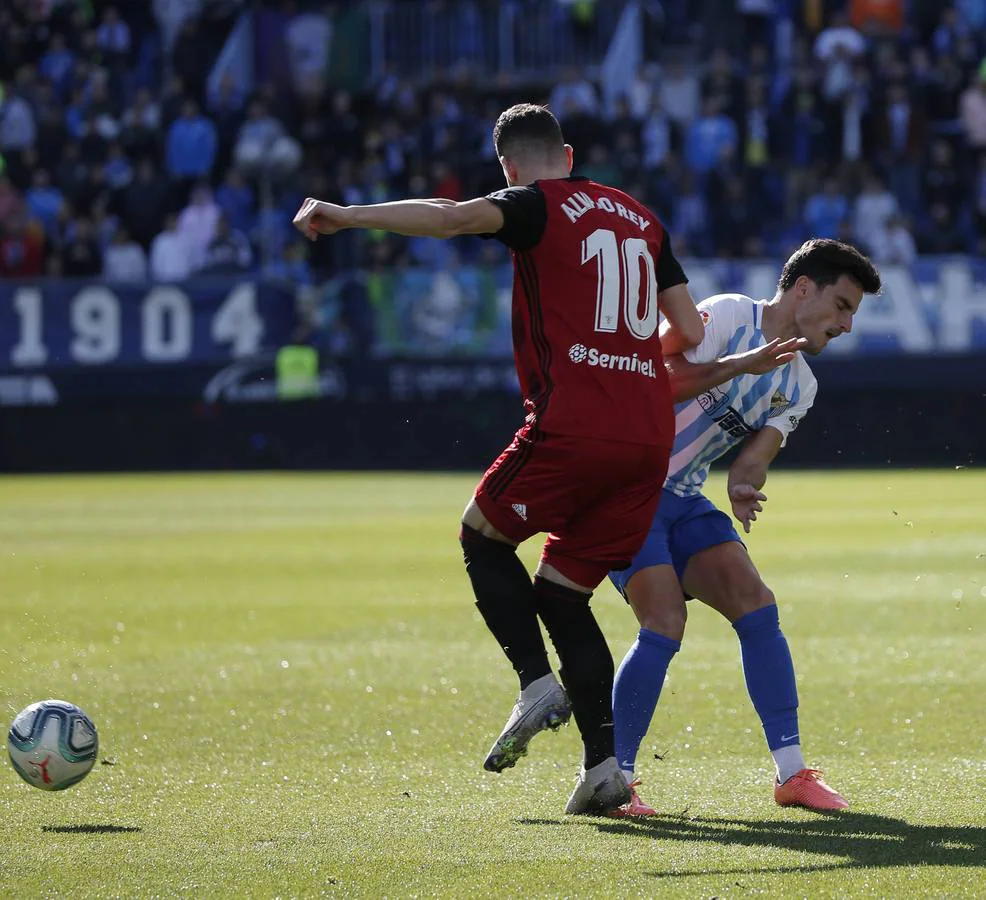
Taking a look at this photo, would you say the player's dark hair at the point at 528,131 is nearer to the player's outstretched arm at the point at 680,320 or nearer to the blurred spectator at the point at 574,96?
Answer: the player's outstretched arm at the point at 680,320

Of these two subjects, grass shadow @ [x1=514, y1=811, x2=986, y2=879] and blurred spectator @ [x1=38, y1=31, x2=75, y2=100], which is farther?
blurred spectator @ [x1=38, y1=31, x2=75, y2=100]

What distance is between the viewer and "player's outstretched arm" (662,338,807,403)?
17.3 ft

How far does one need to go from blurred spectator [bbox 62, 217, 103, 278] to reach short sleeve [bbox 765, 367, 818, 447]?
19.2 m

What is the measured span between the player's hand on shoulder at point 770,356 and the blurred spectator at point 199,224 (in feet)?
62.3

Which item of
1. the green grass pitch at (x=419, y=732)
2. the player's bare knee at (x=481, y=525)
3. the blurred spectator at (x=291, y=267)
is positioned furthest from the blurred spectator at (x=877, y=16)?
the player's bare knee at (x=481, y=525)

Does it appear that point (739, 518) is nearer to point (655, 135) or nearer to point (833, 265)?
point (833, 265)

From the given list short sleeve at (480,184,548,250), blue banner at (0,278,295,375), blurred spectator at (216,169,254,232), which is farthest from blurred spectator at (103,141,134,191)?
short sleeve at (480,184,548,250)

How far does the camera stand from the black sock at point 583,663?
5105mm

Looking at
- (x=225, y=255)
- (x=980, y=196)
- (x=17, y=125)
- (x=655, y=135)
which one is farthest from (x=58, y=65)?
(x=980, y=196)

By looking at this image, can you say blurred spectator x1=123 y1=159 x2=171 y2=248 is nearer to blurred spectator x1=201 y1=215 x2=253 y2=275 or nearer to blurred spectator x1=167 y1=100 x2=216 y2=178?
blurred spectator x1=167 y1=100 x2=216 y2=178

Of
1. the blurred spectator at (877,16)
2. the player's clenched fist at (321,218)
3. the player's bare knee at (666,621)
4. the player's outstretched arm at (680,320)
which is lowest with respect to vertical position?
the player's bare knee at (666,621)

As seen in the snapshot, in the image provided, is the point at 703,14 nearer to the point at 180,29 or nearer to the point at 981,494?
the point at 180,29

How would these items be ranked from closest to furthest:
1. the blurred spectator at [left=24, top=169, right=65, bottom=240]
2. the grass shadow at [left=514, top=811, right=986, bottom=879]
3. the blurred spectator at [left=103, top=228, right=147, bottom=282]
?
the grass shadow at [left=514, top=811, right=986, bottom=879]
the blurred spectator at [left=103, top=228, right=147, bottom=282]
the blurred spectator at [left=24, top=169, right=65, bottom=240]

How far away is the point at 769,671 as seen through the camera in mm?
5492
